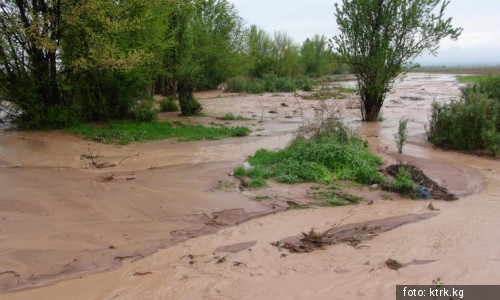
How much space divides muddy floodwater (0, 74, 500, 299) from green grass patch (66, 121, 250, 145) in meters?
2.49

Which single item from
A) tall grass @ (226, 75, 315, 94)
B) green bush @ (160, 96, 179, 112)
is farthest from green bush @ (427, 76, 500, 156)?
tall grass @ (226, 75, 315, 94)

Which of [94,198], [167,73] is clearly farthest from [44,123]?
[94,198]

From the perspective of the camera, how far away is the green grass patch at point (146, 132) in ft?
42.4

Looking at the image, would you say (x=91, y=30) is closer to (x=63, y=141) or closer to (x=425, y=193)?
(x=63, y=141)

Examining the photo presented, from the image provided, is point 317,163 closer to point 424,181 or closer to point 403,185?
point 403,185

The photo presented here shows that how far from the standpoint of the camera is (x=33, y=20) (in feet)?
38.0

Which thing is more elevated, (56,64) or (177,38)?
(177,38)

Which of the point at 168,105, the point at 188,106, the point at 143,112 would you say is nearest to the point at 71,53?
the point at 143,112

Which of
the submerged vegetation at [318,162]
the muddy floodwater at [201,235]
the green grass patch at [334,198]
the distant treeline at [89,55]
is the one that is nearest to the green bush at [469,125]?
the muddy floodwater at [201,235]

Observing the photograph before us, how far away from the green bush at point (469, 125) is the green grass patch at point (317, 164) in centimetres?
386

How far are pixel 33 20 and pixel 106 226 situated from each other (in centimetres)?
819

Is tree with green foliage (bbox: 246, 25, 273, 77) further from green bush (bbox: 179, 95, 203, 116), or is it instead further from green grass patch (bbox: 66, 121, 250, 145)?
green grass patch (bbox: 66, 121, 250, 145)

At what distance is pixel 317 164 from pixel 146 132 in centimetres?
674

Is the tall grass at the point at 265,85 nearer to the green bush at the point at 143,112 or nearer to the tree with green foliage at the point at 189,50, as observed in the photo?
the tree with green foliage at the point at 189,50
